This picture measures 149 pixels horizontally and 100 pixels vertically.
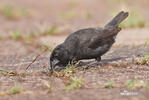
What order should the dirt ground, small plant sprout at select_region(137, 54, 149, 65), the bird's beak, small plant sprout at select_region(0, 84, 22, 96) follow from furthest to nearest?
small plant sprout at select_region(137, 54, 149, 65), the bird's beak, small plant sprout at select_region(0, 84, 22, 96), the dirt ground

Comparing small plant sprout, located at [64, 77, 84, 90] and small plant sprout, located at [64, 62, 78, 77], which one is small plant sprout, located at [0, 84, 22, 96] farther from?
small plant sprout, located at [64, 62, 78, 77]

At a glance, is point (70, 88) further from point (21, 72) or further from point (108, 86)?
point (21, 72)

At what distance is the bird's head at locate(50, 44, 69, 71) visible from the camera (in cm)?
584

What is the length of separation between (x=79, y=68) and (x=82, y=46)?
0.37 metres

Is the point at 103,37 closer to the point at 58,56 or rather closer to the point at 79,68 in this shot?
the point at 79,68

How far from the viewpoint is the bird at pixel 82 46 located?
5883 millimetres

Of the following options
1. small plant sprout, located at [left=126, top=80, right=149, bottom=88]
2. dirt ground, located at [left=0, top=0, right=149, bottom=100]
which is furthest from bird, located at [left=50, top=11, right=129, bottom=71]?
small plant sprout, located at [left=126, top=80, right=149, bottom=88]

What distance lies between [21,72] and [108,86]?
5.30ft

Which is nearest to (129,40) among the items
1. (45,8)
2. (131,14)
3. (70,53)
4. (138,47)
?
(138,47)

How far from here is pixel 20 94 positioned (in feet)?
14.7

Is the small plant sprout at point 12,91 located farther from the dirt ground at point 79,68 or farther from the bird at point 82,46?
the bird at point 82,46

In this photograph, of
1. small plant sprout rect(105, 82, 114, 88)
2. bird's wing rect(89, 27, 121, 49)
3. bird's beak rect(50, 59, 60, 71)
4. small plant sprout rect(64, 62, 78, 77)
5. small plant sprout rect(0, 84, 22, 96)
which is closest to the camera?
small plant sprout rect(0, 84, 22, 96)

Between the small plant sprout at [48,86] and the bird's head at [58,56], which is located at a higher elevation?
the bird's head at [58,56]

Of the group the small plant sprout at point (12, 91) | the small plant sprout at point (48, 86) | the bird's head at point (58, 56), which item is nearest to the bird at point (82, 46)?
the bird's head at point (58, 56)
